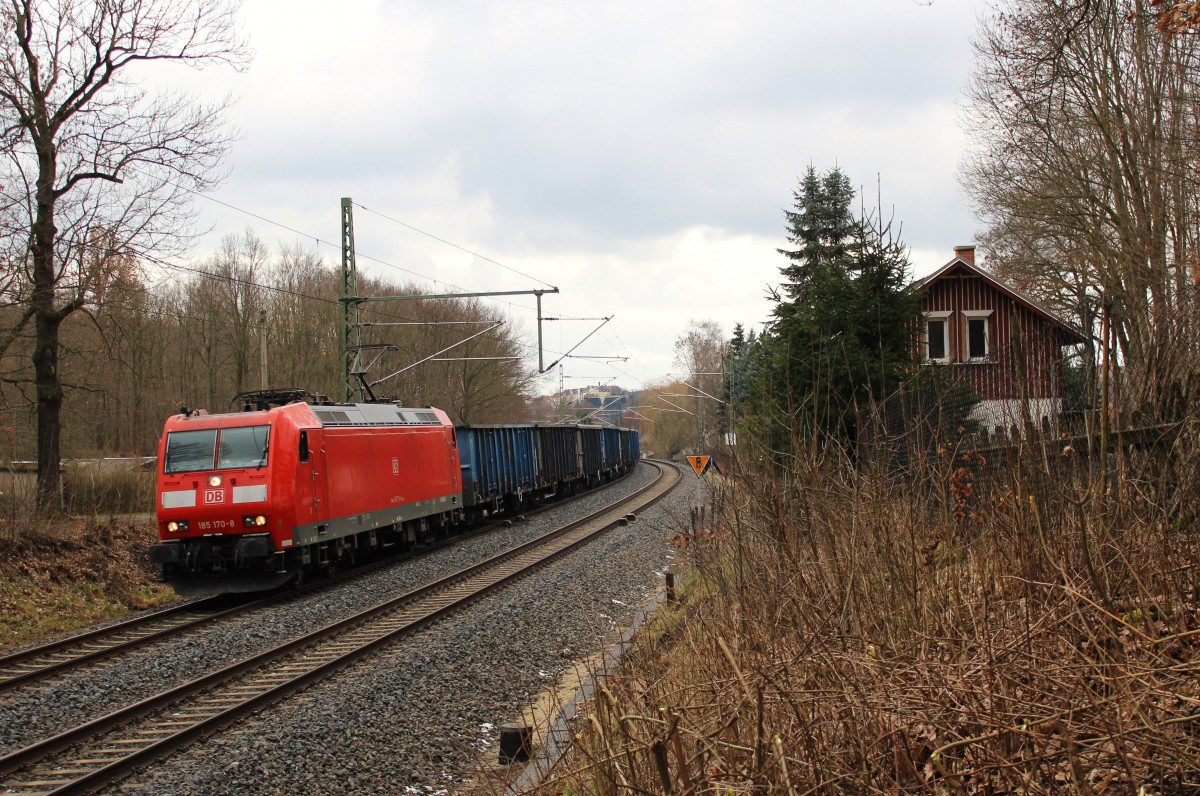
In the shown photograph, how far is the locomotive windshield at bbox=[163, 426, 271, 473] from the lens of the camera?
1432cm

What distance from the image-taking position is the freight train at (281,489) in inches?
556

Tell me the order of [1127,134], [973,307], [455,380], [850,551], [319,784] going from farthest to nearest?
[455,380] < [973,307] < [1127,134] < [319,784] < [850,551]

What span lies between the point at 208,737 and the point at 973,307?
26.4 metres

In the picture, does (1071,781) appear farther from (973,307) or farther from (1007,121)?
(973,307)

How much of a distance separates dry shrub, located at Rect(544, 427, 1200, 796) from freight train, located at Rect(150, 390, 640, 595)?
31.9ft

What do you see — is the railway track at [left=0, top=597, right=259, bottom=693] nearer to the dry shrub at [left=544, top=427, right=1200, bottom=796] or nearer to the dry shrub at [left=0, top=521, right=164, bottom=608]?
the dry shrub at [left=0, top=521, right=164, bottom=608]

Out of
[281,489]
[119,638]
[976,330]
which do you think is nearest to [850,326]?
[281,489]

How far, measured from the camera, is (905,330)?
1335cm

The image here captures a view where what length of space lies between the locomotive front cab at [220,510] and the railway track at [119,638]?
1.43 ft

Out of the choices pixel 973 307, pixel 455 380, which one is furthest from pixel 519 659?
pixel 455 380

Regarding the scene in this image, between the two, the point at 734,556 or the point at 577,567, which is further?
the point at 577,567

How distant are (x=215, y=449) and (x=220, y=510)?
3.11 ft

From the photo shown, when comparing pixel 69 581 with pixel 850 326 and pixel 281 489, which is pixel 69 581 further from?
pixel 850 326

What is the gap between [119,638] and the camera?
37.6ft
